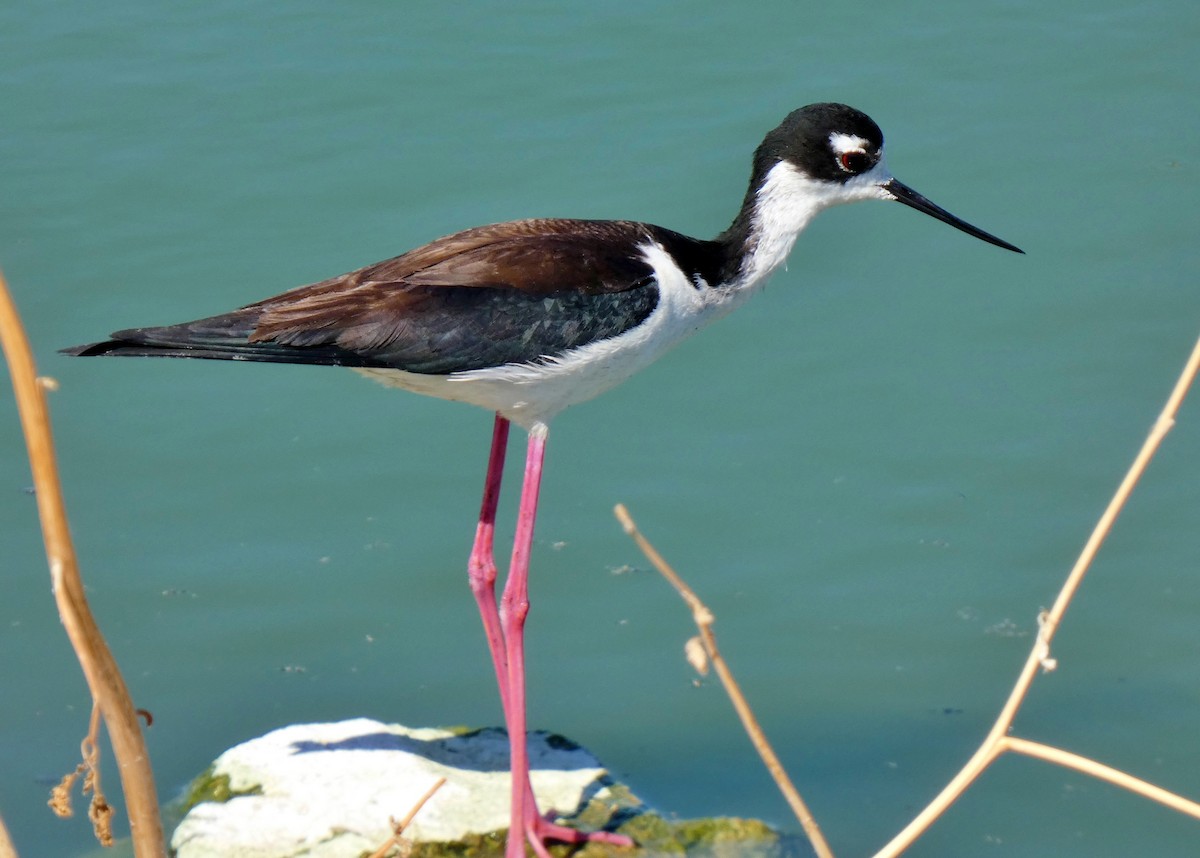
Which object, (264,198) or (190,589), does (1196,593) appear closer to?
(190,589)

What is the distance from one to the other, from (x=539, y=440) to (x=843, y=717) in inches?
52.6

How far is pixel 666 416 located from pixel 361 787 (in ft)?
7.88

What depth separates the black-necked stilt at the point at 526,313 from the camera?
4.25 m

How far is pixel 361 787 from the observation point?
Answer: 14.3 ft

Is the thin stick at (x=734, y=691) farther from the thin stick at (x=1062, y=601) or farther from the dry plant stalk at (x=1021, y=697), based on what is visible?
the thin stick at (x=1062, y=601)

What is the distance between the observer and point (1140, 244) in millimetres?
6965

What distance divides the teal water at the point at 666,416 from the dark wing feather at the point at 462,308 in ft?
4.36

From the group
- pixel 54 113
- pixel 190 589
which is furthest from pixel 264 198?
pixel 190 589

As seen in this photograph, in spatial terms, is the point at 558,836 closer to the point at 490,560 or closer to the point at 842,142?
the point at 490,560

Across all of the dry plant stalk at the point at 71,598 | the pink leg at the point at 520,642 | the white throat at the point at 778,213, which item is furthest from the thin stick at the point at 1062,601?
the white throat at the point at 778,213

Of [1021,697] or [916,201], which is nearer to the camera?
[1021,697]

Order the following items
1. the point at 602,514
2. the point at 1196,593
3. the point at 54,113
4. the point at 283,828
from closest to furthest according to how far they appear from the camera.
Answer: the point at 283,828, the point at 1196,593, the point at 602,514, the point at 54,113

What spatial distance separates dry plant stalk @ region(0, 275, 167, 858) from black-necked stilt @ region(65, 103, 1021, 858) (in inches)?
67.1

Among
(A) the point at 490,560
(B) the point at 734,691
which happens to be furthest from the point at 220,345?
(B) the point at 734,691
